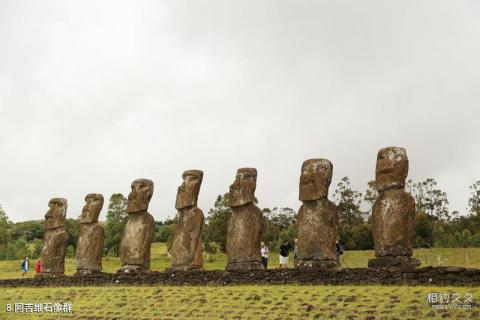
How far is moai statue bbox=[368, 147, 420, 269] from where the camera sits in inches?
656

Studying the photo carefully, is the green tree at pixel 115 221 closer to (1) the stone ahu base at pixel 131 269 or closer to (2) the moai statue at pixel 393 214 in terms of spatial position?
(1) the stone ahu base at pixel 131 269

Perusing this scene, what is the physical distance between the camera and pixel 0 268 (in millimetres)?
40250

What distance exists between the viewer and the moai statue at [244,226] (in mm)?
19391

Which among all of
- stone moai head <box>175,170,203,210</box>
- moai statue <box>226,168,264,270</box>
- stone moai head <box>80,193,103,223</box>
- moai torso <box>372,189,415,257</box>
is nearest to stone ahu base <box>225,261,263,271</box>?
moai statue <box>226,168,264,270</box>

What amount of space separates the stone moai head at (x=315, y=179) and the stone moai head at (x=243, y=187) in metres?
1.86

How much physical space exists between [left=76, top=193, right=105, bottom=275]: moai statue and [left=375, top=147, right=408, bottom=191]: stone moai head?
11.2 meters

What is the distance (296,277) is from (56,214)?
39.1ft

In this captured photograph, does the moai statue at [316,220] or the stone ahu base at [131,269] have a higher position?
the moai statue at [316,220]

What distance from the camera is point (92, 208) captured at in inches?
943

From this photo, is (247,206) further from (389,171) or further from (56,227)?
(56,227)

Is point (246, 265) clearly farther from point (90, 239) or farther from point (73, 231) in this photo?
point (73, 231)

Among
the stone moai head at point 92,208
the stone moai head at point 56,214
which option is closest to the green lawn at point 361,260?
the stone moai head at point 56,214

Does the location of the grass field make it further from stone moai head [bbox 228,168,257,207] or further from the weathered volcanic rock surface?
stone moai head [bbox 228,168,257,207]

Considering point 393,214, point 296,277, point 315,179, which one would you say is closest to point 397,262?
point 393,214
